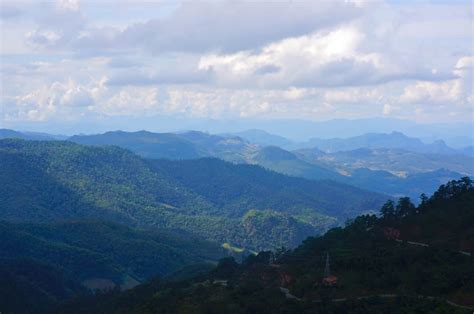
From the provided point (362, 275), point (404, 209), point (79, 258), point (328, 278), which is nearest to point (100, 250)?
point (79, 258)

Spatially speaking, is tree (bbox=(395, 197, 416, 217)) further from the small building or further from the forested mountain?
the small building

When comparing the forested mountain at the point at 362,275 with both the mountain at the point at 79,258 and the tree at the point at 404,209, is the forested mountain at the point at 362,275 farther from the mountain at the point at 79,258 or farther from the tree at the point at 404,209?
the mountain at the point at 79,258

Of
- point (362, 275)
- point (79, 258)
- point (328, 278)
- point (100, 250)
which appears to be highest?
point (362, 275)

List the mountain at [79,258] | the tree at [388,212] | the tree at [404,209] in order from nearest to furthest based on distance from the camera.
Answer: the tree at [404,209] < the tree at [388,212] < the mountain at [79,258]

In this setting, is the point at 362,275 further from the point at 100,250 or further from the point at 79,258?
the point at 100,250

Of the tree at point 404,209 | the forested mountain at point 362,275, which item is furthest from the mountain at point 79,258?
the tree at point 404,209

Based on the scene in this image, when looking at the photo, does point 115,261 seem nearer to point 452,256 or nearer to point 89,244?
point 89,244

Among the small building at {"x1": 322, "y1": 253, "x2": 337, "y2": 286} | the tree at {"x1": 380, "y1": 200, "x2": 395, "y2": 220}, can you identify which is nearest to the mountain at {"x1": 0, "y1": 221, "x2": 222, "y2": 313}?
the tree at {"x1": 380, "y1": 200, "x2": 395, "y2": 220}

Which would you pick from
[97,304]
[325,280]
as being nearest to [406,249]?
[325,280]
